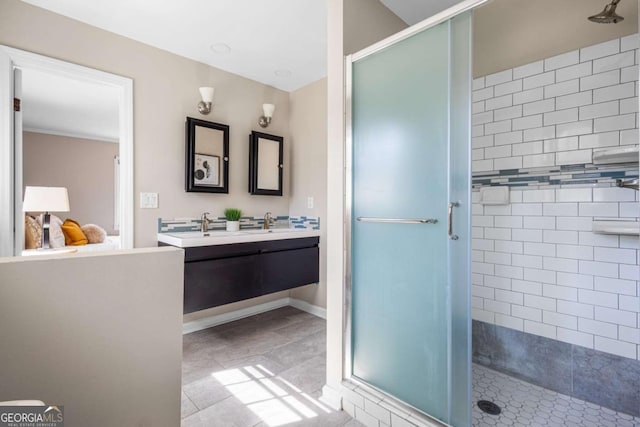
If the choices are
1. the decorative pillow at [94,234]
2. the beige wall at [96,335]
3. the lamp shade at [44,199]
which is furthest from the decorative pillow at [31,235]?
the beige wall at [96,335]

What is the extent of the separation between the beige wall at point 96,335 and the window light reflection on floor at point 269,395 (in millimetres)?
702

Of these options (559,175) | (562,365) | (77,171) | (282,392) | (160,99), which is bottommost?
(282,392)

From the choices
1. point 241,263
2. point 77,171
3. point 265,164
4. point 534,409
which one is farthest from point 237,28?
point 77,171

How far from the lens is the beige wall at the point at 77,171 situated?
5.24 meters

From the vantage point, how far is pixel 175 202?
2609 millimetres

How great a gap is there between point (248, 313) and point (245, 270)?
80 centimetres

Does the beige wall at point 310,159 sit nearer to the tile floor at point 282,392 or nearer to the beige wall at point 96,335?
the tile floor at point 282,392

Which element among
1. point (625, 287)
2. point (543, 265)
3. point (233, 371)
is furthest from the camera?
point (233, 371)

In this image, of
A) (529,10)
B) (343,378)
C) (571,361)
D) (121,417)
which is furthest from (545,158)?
(121,417)

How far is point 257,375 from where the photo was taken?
6.59 feet

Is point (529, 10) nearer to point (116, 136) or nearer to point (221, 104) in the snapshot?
point (221, 104)

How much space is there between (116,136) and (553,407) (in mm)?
6984

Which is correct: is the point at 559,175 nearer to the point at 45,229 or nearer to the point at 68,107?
the point at 45,229

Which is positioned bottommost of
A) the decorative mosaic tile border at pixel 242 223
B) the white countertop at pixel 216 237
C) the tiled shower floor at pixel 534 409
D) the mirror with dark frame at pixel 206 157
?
the tiled shower floor at pixel 534 409
